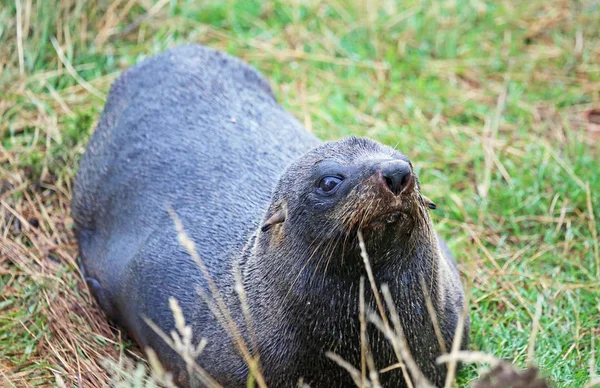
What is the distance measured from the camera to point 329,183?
350cm

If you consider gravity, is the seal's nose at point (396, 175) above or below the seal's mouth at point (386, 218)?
above

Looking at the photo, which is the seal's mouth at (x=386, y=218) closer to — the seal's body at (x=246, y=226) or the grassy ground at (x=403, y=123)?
the seal's body at (x=246, y=226)

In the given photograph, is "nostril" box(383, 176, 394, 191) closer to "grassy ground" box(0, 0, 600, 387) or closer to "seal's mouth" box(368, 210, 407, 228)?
"seal's mouth" box(368, 210, 407, 228)

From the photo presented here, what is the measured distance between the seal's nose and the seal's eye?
243 millimetres

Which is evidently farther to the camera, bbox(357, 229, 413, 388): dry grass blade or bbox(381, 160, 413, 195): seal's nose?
bbox(381, 160, 413, 195): seal's nose

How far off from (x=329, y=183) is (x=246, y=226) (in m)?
0.91

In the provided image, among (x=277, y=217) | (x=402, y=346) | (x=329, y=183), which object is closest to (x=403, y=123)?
(x=277, y=217)

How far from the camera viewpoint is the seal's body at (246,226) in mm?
3494

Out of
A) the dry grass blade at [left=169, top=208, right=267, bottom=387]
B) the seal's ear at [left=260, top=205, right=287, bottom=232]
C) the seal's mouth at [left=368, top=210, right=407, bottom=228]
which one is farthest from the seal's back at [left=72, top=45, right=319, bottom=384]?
the seal's mouth at [left=368, top=210, right=407, bottom=228]

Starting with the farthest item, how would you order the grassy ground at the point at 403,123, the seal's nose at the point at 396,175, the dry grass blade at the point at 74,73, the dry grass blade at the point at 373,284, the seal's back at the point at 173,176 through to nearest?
1. the dry grass blade at the point at 74,73
2. the grassy ground at the point at 403,123
3. the seal's back at the point at 173,176
4. the seal's nose at the point at 396,175
5. the dry grass blade at the point at 373,284

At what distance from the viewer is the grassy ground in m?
4.75

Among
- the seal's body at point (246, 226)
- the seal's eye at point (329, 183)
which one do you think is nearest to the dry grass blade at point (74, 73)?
the seal's body at point (246, 226)

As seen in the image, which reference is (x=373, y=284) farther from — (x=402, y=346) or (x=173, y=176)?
(x=173, y=176)

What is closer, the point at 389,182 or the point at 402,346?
the point at 402,346
